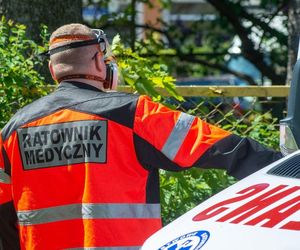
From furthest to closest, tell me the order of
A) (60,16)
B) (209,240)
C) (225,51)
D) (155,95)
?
(225,51), (60,16), (155,95), (209,240)

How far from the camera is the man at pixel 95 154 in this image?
10.7 ft

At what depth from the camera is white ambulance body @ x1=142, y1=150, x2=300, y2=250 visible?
271cm

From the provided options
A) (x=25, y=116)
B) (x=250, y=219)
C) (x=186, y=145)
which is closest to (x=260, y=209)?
(x=250, y=219)

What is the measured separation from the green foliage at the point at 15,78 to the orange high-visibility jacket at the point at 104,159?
1.44m

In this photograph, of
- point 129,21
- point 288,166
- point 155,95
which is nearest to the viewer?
point 288,166

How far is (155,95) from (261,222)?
207 cm

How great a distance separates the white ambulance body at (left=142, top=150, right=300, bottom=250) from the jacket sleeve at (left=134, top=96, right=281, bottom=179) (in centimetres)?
7

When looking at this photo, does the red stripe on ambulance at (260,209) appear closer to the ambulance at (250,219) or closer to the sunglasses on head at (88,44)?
the ambulance at (250,219)

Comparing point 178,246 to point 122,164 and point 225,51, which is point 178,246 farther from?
point 225,51

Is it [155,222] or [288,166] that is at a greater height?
[288,166]

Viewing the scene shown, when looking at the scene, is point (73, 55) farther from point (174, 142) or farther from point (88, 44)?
point (174, 142)

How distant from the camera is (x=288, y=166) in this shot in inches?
129

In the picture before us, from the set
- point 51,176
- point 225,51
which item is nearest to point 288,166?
point 51,176

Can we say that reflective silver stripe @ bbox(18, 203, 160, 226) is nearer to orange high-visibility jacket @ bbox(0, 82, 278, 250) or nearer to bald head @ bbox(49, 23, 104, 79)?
orange high-visibility jacket @ bbox(0, 82, 278, 250)
